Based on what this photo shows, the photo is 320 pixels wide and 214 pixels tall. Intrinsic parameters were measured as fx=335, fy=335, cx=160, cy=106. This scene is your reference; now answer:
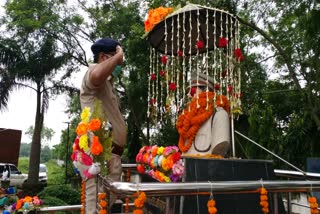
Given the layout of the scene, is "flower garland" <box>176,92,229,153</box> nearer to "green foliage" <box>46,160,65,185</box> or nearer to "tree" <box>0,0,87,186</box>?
"tree" <box>0,0,87,186</box>

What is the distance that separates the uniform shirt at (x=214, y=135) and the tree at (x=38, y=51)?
10192mm

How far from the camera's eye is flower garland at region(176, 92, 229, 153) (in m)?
3.86

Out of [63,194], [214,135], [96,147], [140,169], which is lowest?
[63,194]

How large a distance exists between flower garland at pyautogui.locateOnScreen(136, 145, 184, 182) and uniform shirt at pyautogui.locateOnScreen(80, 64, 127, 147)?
59cm

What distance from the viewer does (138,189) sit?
1.71 meters

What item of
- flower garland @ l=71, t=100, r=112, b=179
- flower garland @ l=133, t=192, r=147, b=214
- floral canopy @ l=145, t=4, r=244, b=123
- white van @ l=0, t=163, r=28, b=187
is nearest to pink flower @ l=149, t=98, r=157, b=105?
floral canopy @ l=145, t=4, r=244, b=123

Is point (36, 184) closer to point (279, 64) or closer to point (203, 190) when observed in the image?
point (279, 64)

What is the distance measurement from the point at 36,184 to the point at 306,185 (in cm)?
1352

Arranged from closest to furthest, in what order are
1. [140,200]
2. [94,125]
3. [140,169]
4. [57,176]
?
[140,200]
[94,125]
[140,169]
[57,176]

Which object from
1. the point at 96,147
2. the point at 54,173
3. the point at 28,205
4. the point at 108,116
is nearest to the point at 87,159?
the point at 96,147

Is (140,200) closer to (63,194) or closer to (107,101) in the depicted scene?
(107,101)

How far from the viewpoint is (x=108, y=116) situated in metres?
2.94

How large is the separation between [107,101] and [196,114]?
1.34 metres

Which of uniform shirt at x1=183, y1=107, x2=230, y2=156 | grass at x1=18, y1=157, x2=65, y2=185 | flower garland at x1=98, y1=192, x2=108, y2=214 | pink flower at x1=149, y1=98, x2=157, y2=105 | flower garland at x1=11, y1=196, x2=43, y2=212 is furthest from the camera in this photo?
grass at x1=18, y1=157, x2=65, y2=185
